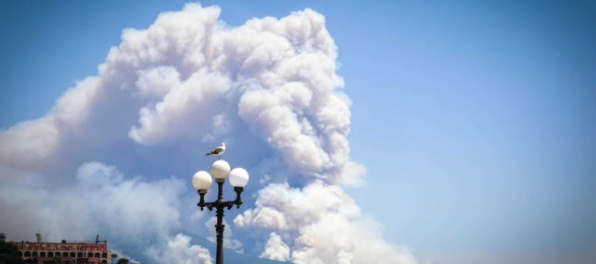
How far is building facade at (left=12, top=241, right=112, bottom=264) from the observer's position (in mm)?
110625

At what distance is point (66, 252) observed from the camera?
114 meters

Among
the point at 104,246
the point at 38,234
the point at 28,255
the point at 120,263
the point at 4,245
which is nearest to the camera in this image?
the point at 4,245

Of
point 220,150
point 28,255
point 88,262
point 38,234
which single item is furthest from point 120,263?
point 220,150

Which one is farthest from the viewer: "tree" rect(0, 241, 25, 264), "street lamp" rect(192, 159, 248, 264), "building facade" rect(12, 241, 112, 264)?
"building facade" rect(12, 241, 112, 264)

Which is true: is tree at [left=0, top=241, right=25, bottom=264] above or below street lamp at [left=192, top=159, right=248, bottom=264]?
above

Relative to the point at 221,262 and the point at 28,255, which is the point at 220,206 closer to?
the point at 221,262

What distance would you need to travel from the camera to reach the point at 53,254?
370 ft

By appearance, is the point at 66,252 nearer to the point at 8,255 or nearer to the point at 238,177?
the point at 8,255

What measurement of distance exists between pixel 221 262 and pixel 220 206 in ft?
3.13

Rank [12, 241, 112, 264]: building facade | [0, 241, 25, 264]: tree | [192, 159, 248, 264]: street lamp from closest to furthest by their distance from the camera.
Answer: [192, 159, 248, 264]: street lamp
[0, 241, 25, 264]: tree
[12, 241, 112, 264]: building facade

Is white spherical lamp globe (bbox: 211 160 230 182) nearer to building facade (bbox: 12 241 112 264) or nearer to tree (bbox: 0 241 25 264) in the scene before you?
tree (bbox: 0 241 25 264)

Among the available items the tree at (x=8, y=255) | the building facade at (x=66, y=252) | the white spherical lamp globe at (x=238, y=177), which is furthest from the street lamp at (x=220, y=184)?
the building facade at (x=66, y=252)

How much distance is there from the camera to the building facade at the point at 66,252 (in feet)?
363

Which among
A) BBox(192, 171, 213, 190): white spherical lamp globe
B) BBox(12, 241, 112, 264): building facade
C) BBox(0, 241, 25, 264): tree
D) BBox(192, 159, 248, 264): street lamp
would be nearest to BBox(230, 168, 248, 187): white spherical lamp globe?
BBox(192, 159, 248, 264): street lamp
